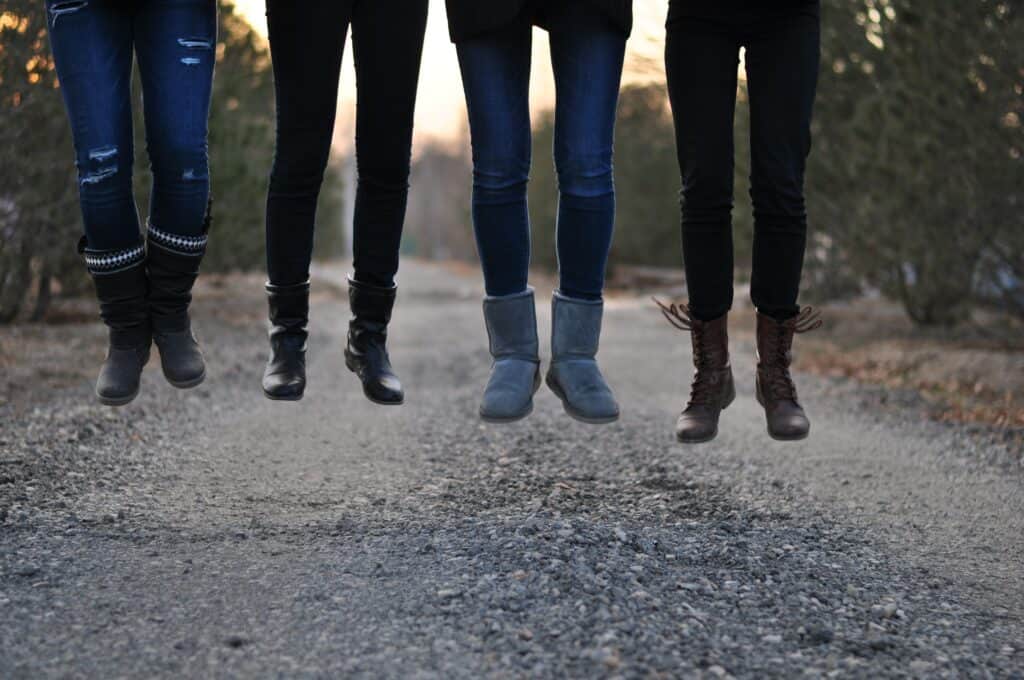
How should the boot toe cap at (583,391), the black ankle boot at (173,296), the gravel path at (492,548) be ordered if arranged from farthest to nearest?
1. the black ankle boot at (173,296)
2. the boot toe cap at (583,391)
3. the gravel path at (492,548)

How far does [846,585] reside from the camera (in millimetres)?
3441

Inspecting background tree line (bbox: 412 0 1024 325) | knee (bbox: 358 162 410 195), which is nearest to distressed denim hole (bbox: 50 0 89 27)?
knee (bbox: 358 162 410 195)

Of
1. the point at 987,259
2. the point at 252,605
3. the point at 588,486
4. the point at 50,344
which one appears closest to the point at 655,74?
the point at 987,259

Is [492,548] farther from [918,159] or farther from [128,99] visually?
[918,159]

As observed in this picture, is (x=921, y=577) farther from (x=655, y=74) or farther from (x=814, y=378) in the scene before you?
(x=655, y=74)

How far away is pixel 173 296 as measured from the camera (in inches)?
151

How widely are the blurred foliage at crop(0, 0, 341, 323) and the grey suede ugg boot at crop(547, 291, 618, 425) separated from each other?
4.19 meters

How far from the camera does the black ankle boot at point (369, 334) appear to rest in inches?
152

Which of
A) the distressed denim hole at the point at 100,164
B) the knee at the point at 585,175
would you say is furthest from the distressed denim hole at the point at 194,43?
the knee at the point at 585,175

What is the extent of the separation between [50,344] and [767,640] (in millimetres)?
8215

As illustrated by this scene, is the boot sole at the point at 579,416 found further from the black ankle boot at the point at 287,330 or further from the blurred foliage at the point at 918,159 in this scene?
the blurred foliage at the point at 918,159

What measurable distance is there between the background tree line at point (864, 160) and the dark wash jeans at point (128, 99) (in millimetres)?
3148

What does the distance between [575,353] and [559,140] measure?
734 millimetres

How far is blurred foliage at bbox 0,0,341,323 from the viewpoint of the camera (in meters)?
7.58
